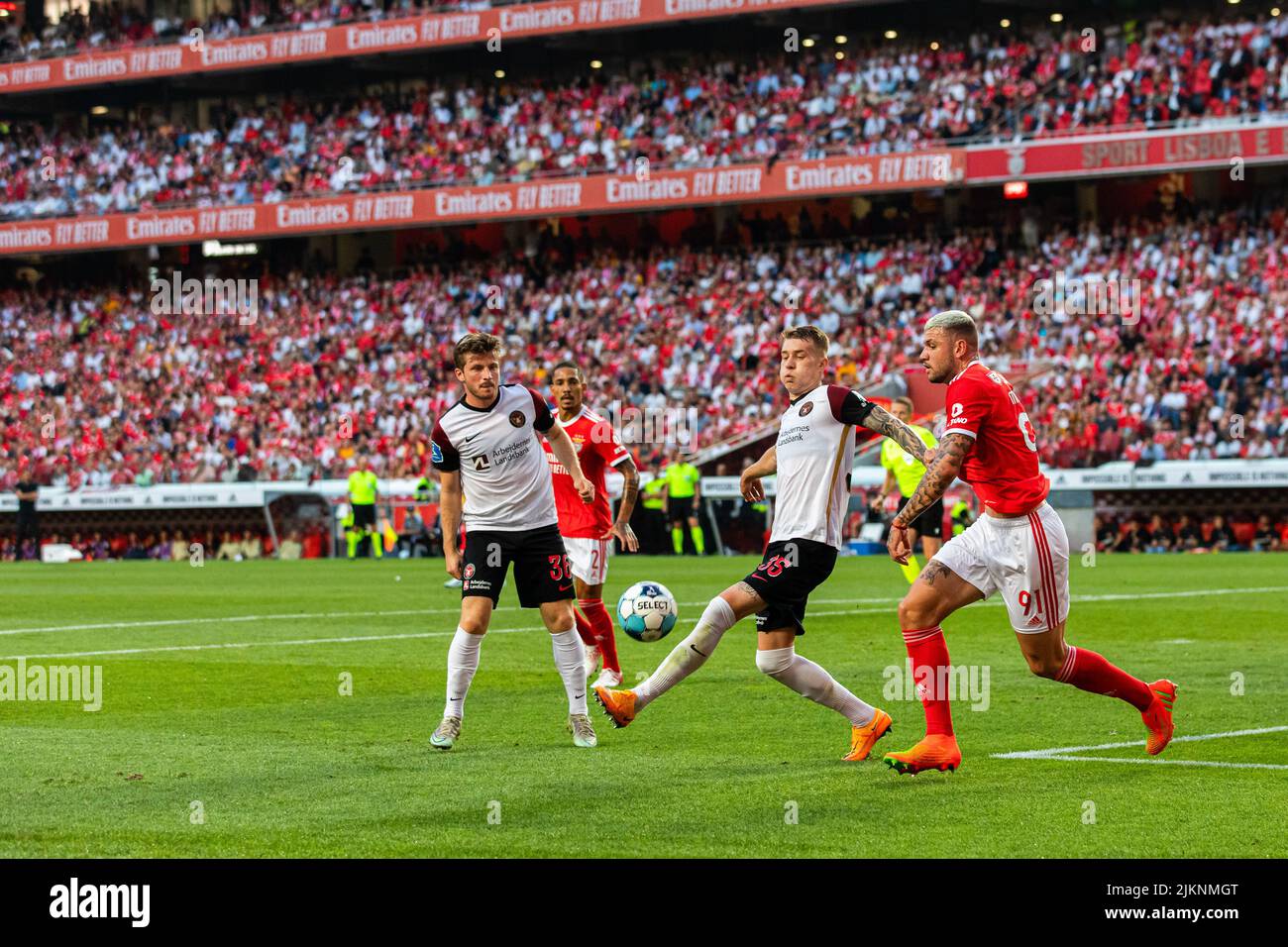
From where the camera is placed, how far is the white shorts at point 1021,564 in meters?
8.85

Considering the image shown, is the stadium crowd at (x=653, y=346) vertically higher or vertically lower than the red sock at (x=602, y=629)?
higher

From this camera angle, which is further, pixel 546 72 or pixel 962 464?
pixel 546 72

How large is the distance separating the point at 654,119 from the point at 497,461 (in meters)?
39.8

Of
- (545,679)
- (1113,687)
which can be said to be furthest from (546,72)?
(1113,687)

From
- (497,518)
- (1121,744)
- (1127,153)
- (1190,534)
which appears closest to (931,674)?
(1121,744)

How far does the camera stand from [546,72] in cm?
5228

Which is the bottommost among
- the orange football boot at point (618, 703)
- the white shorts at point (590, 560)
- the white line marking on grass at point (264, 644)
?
the white line marking on grass at point (264, 644)

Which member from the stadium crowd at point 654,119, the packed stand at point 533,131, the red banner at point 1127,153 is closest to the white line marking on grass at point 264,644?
the red banner at point 1127,153

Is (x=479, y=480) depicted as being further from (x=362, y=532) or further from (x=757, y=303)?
(x=757, y=303)

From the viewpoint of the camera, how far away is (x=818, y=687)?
9453 millimetres

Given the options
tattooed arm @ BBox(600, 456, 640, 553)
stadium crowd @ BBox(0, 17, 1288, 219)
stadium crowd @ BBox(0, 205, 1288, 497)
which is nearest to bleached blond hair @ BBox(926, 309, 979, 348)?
tattooed arm @ BBox(600, 456, 640, 553)

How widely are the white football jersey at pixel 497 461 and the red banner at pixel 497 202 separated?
3376cm

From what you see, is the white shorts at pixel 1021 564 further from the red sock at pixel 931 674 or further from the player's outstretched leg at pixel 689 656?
the player's outstretched leg at pixel 689 656
